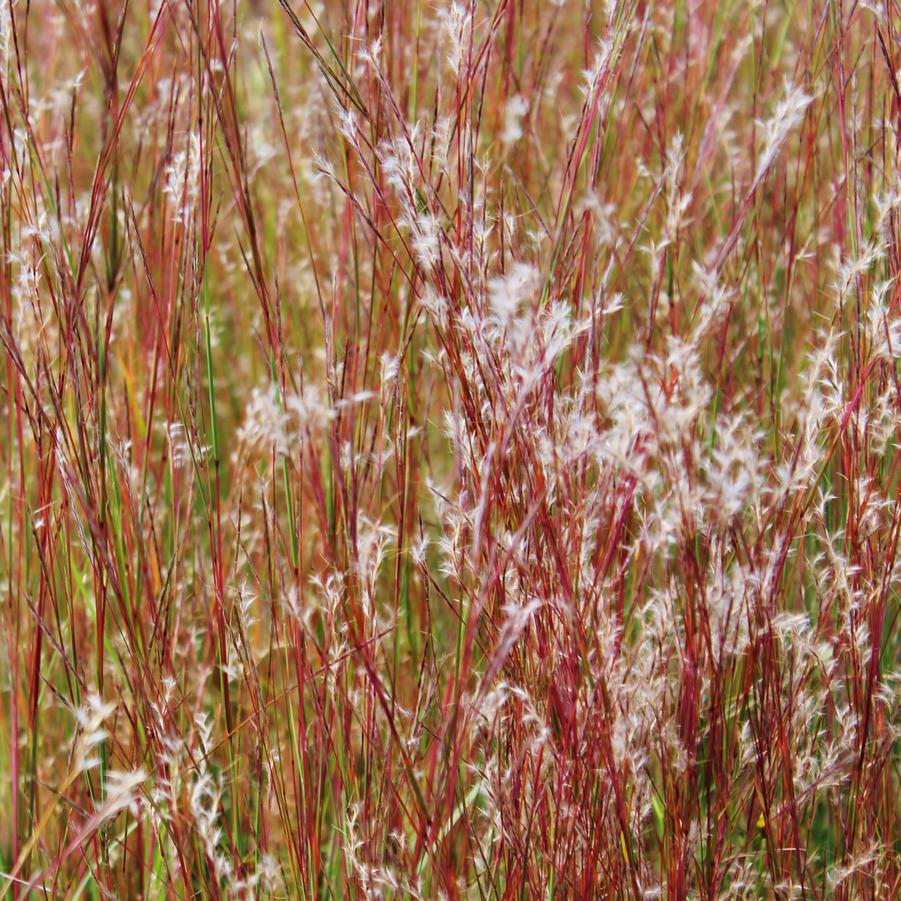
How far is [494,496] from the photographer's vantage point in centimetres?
91

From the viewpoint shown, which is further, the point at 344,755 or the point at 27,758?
the point at 27,758

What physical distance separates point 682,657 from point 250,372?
1.25 m

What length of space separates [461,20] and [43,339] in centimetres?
54

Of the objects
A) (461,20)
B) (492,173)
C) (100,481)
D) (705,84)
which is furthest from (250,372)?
(461,20)

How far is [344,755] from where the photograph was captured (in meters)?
1.01

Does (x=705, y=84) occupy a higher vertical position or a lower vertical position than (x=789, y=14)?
lower

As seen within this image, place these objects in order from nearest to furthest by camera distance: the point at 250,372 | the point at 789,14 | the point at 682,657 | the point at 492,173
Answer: the point at 682,657, the point at 492,173, the point at 789,14, the point at 250,372

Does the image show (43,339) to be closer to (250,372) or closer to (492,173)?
(492,173)

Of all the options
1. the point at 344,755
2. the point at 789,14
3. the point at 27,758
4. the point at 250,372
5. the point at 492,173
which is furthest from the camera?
the point at 250,372

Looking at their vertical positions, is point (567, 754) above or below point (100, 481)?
below

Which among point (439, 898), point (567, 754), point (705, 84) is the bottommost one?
point (439, 898)

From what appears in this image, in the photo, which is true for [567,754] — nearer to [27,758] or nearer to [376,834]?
[376,834]

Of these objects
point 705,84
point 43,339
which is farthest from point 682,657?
point 705,84

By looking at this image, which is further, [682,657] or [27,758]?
[27,758]
